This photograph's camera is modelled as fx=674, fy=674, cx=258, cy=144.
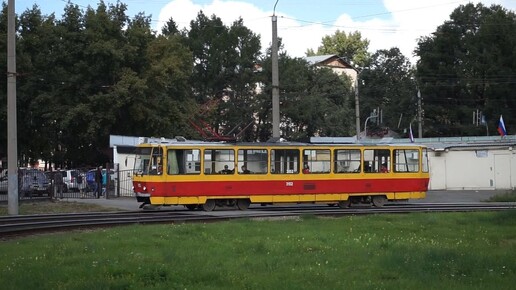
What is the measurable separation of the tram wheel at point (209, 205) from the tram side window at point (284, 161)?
2713 mm

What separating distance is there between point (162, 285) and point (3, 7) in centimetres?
4642

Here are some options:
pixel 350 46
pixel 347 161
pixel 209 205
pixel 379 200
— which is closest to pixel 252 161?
pixel 209 205

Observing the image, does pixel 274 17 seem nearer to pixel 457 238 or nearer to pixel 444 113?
pixel 457 238

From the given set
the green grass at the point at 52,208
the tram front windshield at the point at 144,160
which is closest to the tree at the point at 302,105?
the green grass at the point at 52,208

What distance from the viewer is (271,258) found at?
35.3 feet

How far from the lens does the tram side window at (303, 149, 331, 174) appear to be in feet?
90.5

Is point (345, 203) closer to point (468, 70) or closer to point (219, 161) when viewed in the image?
point (219, 161)

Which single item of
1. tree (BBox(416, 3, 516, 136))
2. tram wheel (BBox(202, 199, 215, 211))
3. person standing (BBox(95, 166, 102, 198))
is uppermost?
tree (BBox(416, 3, 516, 136))

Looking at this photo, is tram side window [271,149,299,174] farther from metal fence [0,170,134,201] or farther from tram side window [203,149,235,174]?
metal fence [0,170,134,201]

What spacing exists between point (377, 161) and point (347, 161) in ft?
4.66

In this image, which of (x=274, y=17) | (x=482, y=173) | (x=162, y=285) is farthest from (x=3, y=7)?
(x=162, y=285)

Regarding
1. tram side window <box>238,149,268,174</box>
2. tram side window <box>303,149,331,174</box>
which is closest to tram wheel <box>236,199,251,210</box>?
tram side window <box>238,149,268,174</box>

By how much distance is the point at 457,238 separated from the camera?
1395cm

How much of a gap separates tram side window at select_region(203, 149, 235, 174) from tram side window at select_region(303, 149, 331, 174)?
313 cm
